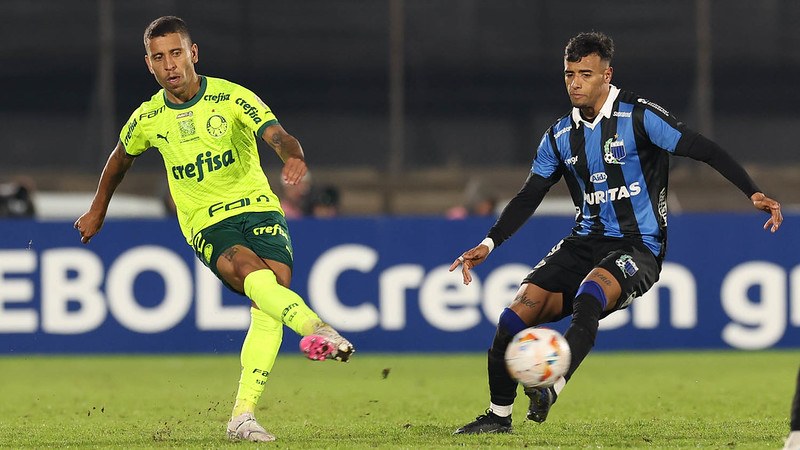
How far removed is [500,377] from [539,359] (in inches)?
38.2

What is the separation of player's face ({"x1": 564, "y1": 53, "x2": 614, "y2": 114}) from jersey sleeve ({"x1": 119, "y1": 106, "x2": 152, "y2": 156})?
2282 mm

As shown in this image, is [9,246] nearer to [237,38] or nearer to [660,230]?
[237,38]

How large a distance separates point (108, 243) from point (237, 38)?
17.5 feet

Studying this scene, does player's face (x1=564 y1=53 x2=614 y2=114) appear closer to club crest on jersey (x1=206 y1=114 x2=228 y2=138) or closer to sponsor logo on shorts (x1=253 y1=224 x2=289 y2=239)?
sponsor logo on shorts (x1=253 y1=224 x2=289 y2=239)

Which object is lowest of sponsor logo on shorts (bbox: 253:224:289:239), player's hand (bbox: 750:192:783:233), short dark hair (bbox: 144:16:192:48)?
sponsor logo on shorts (bbox: 253:224:289:239)

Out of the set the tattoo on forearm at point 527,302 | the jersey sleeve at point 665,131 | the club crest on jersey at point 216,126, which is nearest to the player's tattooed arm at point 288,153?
the club crest on jersey at point 216,126

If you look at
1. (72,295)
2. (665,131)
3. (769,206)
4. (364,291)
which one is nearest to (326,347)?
(665,131)

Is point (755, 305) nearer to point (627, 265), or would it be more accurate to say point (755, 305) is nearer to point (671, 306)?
point (671, 306)

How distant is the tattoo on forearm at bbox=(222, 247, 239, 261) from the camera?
7.38m

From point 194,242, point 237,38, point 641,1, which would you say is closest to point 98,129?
point 237,38

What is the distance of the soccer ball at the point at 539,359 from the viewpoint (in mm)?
6734

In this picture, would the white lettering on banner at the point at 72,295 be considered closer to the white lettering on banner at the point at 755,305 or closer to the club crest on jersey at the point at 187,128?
the white lettering on banner at the point at 755,305

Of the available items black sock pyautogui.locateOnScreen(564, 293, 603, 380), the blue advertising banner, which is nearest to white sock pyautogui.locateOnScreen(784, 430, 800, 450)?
black sock pyautogui.locateOnScreen(564, 293, 603, 380)

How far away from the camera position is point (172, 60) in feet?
24.3
